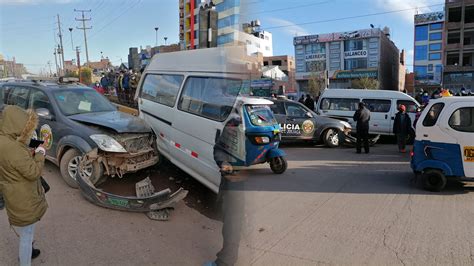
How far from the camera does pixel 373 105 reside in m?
11.8

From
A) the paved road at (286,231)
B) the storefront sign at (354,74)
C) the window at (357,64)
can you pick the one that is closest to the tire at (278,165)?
the paved road at (286,231)

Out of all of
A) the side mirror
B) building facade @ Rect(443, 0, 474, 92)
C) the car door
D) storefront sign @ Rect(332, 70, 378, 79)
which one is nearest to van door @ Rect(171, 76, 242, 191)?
the car door

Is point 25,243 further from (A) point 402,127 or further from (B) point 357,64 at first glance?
(B) point 357,64

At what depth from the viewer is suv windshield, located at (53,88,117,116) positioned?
17.5 feet

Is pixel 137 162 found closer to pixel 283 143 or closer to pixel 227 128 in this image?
pixel 227 128

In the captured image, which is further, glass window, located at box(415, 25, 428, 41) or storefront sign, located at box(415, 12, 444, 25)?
glass window, located at box(415, 25, 428, 41)

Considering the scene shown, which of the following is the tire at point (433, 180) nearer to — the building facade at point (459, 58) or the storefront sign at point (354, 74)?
the building facade at point (459, 58)

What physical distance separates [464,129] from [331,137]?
17.9 ft

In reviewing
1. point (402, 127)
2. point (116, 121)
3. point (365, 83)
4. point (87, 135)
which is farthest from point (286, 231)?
point (365, 83)

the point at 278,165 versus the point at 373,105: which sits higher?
the point at 373,105

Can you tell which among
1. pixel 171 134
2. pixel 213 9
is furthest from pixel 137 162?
pixel 213 9

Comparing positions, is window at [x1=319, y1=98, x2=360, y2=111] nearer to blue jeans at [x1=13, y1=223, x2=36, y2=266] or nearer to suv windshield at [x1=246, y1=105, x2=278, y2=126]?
suv windshield at [x1=246, y1=105, x2=278, y2=126]

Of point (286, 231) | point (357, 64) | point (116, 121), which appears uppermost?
point (357, 64)

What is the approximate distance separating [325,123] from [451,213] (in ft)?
20.6
